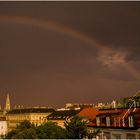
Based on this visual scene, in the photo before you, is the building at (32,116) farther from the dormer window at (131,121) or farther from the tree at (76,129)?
the dormer window at (131,121)

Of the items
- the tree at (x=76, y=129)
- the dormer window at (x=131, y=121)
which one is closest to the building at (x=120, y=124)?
the dormer window at (x=131, y=121)

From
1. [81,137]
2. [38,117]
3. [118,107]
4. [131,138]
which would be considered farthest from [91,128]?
[38,117]

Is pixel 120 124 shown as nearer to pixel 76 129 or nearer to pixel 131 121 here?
pixel 131 121

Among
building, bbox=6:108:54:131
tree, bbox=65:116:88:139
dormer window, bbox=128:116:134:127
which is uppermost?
building, bbox=6:108:54:131

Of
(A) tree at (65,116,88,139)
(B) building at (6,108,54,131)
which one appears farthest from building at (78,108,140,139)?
(B) building at (6,108,54,131)

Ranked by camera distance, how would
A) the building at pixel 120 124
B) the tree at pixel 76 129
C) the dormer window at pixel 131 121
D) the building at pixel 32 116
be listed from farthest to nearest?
the building at pixel 32 116 < the tree at pixel 76 129 < the dormer window at pixel 131 121 < the building at pixel 120 124

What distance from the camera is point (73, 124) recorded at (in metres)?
34.1

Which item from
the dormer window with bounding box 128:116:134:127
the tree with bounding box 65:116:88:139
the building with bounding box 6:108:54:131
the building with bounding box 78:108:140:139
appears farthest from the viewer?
the building with bounding box 6:108:54:131

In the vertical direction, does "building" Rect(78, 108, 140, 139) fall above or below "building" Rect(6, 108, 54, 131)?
below

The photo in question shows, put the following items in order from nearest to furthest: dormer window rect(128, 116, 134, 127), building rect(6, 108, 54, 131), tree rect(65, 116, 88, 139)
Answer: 1. dormer window rect(128, 116, 134, 127)
2. tree rect(65, 116, 88, 139)
3. building rect(6, 108, 54, 131)

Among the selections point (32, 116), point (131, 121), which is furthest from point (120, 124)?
point (32, 116)

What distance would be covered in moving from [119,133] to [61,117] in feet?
299

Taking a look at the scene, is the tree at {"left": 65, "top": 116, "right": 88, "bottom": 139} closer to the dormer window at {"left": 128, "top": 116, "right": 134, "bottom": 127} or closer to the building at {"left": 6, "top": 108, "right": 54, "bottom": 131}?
the dormer window at {"left": 128, "top": 116, "right": 134, "bottom": 127}

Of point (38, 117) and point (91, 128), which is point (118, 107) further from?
point (38, 117)
